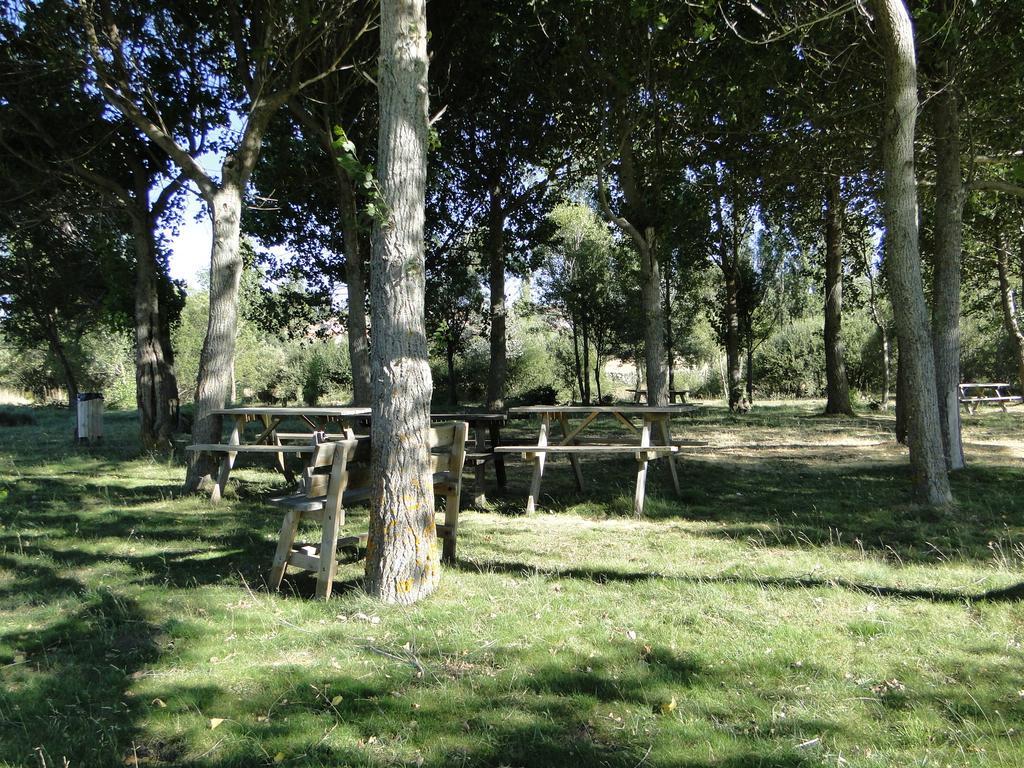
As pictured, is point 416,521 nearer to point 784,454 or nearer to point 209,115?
point 784,454

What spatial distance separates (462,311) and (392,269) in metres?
22.8

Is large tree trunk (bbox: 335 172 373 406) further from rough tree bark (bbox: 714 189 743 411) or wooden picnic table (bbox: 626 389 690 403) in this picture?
rough tree bark (bbox: 714 189 743 411)

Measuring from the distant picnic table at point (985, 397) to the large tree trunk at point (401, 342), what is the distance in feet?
47.1

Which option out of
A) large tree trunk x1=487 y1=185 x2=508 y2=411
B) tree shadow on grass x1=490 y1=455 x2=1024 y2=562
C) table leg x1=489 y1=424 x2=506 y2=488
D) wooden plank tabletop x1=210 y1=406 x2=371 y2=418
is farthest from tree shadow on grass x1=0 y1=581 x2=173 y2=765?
large tree trunk x1=487 y1=185 x2=508 y2=411

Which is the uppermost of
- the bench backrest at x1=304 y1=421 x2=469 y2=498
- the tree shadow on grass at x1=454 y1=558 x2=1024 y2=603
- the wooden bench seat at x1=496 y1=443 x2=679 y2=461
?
the bench backrest at x1=304 y1=421 x2=469 y2=498

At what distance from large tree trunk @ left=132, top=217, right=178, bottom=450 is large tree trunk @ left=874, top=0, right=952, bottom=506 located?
449 inches

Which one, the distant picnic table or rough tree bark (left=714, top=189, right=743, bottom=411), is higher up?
rough tree bark (left=714, top=189, right=743, bottom=411)

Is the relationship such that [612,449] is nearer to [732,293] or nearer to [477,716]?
[477,716]

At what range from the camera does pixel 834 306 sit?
58.1 ft

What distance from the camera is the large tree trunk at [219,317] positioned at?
8.30 m

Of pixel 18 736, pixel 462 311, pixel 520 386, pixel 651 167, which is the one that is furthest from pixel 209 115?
pixel 520 386

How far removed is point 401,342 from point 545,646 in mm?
1927

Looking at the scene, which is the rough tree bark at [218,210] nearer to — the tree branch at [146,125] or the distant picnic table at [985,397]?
the tree branch at [146,125]

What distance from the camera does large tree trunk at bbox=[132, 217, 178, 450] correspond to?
12.1 m
